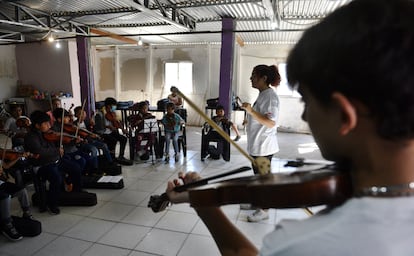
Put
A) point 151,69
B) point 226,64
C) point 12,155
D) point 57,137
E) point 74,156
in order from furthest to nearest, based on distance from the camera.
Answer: point 151,69 → point 226,64 → point 74,156 → point 57,137 → point 12,155

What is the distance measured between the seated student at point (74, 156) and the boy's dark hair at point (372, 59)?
3.65 meters

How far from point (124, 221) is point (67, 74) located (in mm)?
6680

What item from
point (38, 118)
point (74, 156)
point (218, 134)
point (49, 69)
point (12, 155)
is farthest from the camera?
point (49, 69)

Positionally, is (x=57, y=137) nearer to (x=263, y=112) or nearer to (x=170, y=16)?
(x=263, y=112)

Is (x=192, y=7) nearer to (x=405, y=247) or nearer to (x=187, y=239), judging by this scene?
(x=187, y=239)

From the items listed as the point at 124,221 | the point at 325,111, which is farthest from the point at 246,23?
the point at 325,111

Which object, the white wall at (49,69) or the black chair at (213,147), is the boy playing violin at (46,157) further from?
the white wall at (49,69)

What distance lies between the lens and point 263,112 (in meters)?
2.54

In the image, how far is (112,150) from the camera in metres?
5.17

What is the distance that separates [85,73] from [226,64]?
12.2 ft

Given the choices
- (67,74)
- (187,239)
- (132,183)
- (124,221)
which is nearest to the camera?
(187,239)

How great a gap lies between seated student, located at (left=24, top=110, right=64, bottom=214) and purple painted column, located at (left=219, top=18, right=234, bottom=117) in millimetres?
3308

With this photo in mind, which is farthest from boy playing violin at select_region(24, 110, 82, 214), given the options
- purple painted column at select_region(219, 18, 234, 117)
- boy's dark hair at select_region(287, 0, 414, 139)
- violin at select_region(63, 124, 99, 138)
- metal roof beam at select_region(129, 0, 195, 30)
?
boy's dark hair at select_region(287, 0, 414, 139)

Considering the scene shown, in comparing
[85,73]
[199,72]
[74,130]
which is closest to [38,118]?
[74,130]
